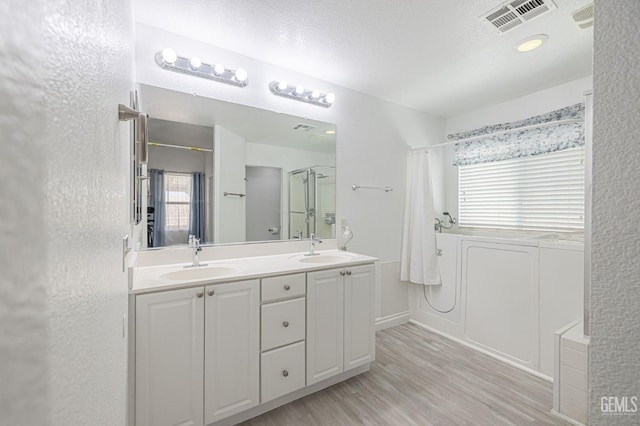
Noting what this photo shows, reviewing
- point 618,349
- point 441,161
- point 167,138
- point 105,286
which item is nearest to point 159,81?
point 167,138

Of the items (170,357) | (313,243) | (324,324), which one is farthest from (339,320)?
(170,357)

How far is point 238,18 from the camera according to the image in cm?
173

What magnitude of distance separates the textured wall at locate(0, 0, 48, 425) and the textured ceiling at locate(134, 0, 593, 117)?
178 centimetres

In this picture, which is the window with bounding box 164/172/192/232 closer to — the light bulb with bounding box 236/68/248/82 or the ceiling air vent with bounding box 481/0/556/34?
the light bulb with bounding box 236/68/248/82

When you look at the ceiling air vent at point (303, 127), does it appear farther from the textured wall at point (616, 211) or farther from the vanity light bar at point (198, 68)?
the textured wall at point (616, 211)

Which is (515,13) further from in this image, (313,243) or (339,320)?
(339,320)

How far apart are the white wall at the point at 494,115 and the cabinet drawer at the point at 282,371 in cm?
242

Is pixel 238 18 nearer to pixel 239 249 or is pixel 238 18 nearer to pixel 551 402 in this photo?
pixel 239 249

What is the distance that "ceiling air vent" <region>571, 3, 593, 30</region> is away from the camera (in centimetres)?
159

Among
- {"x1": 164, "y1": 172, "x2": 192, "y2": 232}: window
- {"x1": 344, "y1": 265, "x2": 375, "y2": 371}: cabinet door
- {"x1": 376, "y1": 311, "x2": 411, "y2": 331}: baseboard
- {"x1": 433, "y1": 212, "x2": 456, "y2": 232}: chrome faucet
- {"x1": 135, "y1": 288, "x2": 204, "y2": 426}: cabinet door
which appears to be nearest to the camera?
{"x1": 135, "y1": 288, "x2": 204, "y2": 426}: cabinet door

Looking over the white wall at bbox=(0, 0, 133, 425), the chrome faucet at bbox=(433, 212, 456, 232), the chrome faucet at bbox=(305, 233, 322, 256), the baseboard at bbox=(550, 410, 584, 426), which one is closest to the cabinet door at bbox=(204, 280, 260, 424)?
the chrome faucet at bbox=(305, 233, 322, 256)

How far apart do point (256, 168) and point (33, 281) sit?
2091mm

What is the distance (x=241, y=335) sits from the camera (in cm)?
159

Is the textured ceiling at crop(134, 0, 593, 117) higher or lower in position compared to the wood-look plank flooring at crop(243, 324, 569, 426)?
higher
